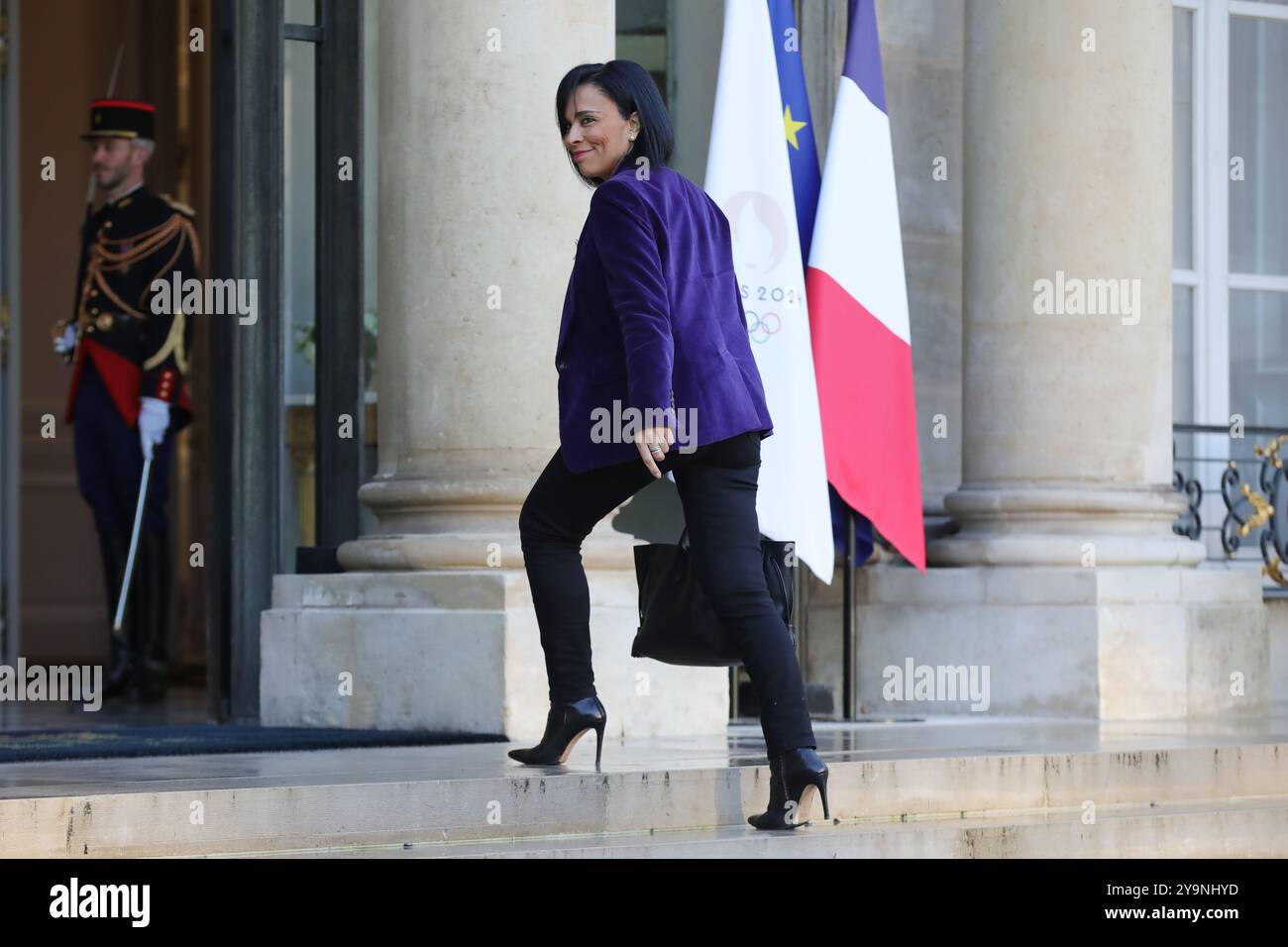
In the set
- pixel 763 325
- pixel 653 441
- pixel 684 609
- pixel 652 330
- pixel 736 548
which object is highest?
pixel 763 325

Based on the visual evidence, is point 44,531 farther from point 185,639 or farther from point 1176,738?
point 1176,738

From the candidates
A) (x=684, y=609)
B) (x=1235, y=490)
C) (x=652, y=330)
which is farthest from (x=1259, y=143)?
(x=652, y=330)

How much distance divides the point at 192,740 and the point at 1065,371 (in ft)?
12.0

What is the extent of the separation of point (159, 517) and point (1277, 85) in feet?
19.1

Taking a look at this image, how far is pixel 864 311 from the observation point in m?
8.84

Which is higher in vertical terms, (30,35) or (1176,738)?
(30,35)

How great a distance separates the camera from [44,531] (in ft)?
43.1

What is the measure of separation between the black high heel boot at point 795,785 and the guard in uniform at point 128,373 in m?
4.97

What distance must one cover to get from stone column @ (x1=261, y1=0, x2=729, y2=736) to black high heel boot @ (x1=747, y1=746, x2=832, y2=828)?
195 cm

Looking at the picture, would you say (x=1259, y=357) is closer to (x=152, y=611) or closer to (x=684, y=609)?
(x=152, y=611)

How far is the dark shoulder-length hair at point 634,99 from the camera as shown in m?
6.14

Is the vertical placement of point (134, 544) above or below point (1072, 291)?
below
